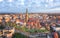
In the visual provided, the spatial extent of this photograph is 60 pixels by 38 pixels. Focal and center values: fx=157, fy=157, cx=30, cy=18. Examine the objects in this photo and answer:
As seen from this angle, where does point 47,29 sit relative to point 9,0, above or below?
below

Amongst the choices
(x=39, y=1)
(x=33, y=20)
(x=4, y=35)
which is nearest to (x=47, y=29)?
(x=33, y=20)

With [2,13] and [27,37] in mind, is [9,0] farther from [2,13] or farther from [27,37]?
[27,37]

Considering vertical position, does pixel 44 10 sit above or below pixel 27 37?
above

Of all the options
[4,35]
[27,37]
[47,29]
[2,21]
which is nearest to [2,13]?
[2,21]

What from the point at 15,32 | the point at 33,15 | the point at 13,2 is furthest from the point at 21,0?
the point at 15,32

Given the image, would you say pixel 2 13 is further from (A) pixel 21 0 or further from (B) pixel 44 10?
(B) pixel 44 10

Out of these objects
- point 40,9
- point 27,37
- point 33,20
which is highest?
point 40,9

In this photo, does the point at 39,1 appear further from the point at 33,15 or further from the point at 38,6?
the point at 33,15
